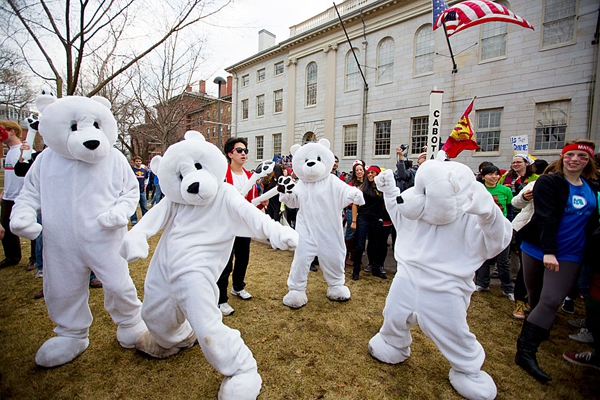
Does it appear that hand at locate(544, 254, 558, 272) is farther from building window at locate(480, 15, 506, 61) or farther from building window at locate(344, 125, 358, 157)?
building window at locate(344, 125, 358, 157)

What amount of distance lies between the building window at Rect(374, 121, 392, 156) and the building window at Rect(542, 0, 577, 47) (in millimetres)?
6420

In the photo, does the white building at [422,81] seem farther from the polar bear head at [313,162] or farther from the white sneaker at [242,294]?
the white sneaker at [242,294]

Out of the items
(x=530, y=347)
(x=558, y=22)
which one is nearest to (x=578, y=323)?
(x=530, y=347)

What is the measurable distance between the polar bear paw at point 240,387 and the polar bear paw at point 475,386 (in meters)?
1.49

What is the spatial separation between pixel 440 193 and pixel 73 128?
9.59 feet

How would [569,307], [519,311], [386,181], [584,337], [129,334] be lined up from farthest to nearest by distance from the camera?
[569,307] < [519,311] < [584,337] < [129,334] < [386,181]

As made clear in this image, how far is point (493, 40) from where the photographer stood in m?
11.3

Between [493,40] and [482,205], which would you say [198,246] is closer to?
[482,205]

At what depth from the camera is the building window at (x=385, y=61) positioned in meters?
14.3

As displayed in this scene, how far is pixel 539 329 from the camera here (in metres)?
2.41

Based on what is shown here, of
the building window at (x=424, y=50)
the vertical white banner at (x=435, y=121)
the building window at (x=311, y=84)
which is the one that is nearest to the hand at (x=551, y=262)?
the vertical white banner at (x=435, y=121)

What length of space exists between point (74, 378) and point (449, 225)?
10.3 feet

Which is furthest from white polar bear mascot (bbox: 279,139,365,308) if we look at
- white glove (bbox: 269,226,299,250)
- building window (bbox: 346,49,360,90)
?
building window (bbox: 346,49,360,90)

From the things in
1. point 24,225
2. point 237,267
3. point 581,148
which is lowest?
point 237,267
